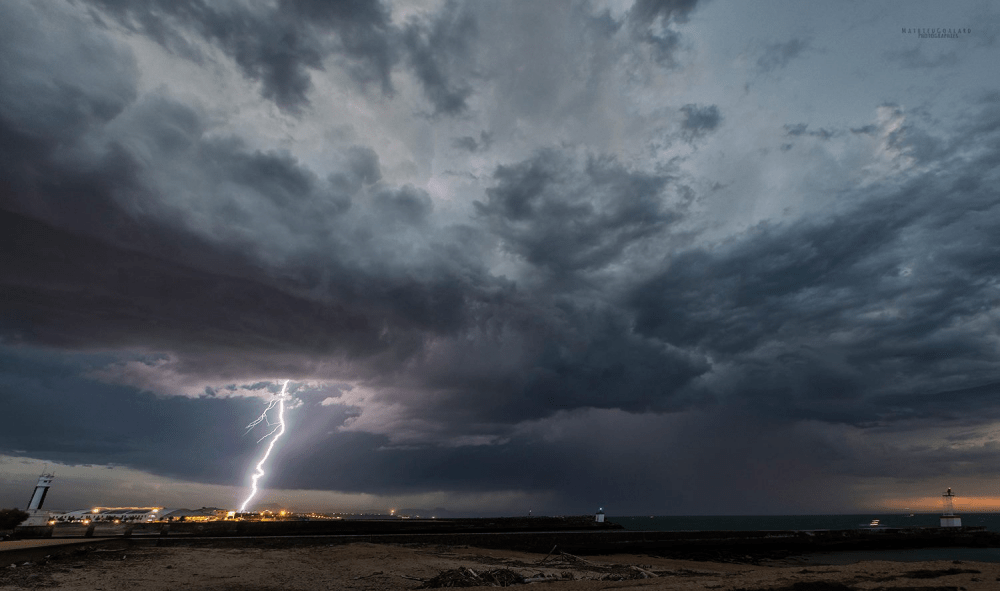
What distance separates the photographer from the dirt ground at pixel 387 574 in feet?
54.7

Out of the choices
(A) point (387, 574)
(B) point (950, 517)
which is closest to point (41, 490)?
(A) point (387, 574)

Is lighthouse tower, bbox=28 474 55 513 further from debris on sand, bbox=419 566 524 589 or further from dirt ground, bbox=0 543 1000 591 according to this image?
debris on sand, bbox=419 566 524 589

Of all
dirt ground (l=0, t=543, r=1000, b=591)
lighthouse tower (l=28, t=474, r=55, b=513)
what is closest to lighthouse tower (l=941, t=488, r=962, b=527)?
dirt ground (l=0, t=543, r=1000, b=591)

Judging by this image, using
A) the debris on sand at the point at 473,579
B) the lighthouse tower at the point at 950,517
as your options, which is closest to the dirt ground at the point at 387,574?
the debris on sand at the point at 473,579

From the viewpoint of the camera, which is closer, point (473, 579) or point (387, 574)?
point (473, 579)

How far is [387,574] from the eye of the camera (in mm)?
23188

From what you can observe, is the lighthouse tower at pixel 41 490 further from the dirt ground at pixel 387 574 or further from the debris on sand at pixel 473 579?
the debris on sand at pixel 473 579

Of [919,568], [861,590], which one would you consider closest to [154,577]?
[861,590]

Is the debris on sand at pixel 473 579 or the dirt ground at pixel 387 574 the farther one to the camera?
the debris on sand at pixel 473 579

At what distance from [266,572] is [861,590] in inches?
956

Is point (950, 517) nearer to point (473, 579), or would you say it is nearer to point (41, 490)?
point (473, 579)

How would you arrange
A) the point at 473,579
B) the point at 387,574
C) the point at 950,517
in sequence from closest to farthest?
1. the point at 473,579
2. the point at 387,574
3. the point at 950,517

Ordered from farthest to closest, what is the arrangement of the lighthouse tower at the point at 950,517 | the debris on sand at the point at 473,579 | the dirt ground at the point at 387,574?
the lighthouse tower at the point at 950,517, the debris on sand at the point at 473,579, the dirt ground at the point at 387,574

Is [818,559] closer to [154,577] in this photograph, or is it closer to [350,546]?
[350,546]
